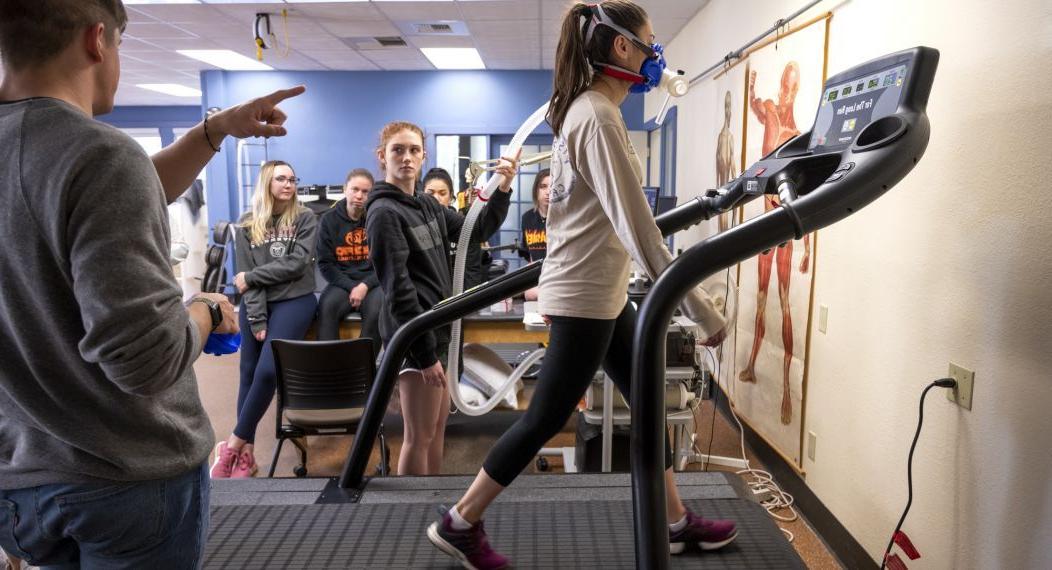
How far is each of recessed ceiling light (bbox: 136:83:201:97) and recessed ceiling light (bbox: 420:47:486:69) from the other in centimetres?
428

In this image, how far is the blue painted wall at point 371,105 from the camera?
8.37 metres

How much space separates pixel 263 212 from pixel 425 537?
2114 millimetres

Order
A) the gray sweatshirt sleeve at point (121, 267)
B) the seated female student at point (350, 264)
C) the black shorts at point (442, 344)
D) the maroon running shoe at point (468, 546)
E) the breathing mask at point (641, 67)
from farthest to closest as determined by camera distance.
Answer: the seated female student at point (350, 264) → the black shorts at point (442, 344) → the maroon running shoe at point (468, 546) → the breathing mask at point (641, 67) → the gray sweatshirt sleeve at point (121, 267)

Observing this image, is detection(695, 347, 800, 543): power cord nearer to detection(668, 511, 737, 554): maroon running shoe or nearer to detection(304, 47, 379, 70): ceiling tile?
detection(668, 511, 737, 554): maroon running shoe

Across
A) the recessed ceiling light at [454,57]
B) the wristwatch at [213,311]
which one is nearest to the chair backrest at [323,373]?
the wristwatch at [213,311]

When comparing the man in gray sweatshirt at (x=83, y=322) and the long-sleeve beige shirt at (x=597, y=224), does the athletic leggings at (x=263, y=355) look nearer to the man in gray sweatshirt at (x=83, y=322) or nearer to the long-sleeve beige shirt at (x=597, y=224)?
the long-sleeve beige shirt at (x=597, y=224)

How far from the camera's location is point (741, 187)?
1.63 meters

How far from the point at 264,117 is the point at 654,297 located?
2.60ft

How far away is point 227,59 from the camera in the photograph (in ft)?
25.3

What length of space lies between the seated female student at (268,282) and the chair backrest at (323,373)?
0.34 metres

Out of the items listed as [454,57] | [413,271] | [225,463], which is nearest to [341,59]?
[454,57]

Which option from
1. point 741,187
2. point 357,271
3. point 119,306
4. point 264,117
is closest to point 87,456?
point 119,306

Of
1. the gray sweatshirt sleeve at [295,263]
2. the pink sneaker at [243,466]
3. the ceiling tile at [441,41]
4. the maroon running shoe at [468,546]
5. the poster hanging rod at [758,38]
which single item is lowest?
the pink sneaker at [243,466]

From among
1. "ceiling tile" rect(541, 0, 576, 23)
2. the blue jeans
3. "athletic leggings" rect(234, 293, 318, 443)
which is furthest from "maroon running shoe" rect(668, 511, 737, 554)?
"ceiling tile" rect(541, 0, 576, 23)
